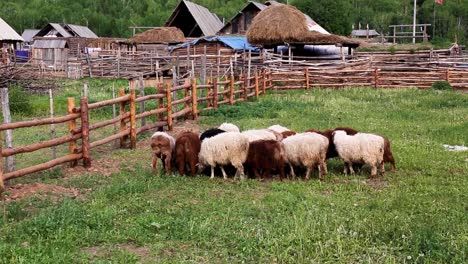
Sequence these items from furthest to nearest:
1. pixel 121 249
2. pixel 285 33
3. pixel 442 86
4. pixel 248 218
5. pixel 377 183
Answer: pixel 285 33
pixel 442 86
pixel 377 183
pixel 248 218
pixel 121 249

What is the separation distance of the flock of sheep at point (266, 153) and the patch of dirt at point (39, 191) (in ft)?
5.23

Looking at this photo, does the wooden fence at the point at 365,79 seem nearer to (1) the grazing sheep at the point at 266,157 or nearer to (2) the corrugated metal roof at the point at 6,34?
(2) the corrugated metal roof at the point at 6,34

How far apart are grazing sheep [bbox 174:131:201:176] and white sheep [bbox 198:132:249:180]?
150 millimetres

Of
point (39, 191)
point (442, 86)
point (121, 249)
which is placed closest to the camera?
point (121, 249)

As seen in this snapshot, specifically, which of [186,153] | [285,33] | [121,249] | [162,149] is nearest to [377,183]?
[186,153]

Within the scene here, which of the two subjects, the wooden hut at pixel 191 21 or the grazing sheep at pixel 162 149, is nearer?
the grazing sheep at pixel 162 149

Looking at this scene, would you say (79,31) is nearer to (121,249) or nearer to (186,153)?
(186,153)

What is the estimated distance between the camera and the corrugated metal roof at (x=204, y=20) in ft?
134

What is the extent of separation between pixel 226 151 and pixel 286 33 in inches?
845

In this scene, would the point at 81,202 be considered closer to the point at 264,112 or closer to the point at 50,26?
the point at 264,112

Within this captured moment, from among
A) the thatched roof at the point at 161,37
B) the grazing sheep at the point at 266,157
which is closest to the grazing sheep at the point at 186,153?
the grazing sheep at the point at 266,157

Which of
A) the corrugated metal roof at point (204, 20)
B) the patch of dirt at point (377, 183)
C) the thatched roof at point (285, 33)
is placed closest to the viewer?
the patch of dirt at point (377, 183)

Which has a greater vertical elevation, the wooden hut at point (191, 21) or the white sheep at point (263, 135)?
the wooden hut at point (191, 21)

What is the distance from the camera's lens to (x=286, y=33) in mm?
29047
